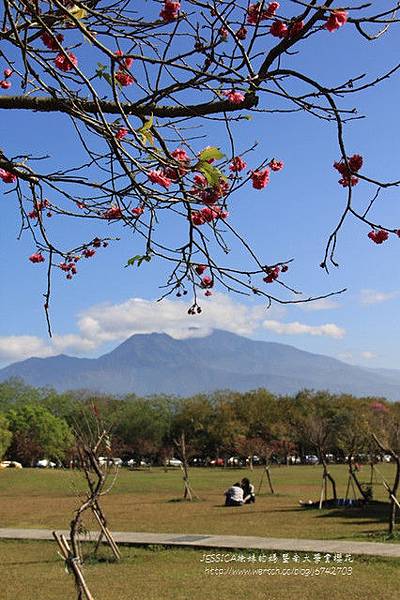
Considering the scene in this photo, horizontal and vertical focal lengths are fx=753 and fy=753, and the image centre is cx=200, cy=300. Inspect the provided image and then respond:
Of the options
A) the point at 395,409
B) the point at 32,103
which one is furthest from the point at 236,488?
the point at 395,409

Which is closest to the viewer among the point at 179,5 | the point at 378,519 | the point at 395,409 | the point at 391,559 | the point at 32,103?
the point at 179,5

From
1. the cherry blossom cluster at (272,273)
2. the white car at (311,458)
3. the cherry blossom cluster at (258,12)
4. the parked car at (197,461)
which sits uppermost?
the cherry blossom cluster at (258,12)

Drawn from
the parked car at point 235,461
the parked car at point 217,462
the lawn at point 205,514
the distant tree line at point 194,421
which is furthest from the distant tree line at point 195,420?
the lawn at point 205,514

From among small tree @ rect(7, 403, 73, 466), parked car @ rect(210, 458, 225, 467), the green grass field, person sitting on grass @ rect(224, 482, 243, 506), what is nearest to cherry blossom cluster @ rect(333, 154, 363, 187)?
the green grass field

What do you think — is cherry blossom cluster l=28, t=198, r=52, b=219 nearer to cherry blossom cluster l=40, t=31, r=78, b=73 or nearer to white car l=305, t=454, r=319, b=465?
cherry blossom cluster l=40, t=31, r=78, b=73

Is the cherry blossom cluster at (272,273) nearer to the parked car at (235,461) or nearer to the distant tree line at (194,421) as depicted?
the distant tree line at (194,421)

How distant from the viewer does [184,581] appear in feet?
29.6

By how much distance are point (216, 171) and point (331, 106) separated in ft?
2.03

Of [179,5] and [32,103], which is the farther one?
[32,103]

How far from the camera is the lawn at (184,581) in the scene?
819 cm

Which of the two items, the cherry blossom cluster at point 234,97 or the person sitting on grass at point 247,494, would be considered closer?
the cherry blossom cluster at point 234,97

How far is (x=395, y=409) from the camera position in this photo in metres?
66.8

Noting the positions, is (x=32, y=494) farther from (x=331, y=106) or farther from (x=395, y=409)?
(x=395, y=409)

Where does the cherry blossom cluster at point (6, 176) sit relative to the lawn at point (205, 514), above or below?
above
